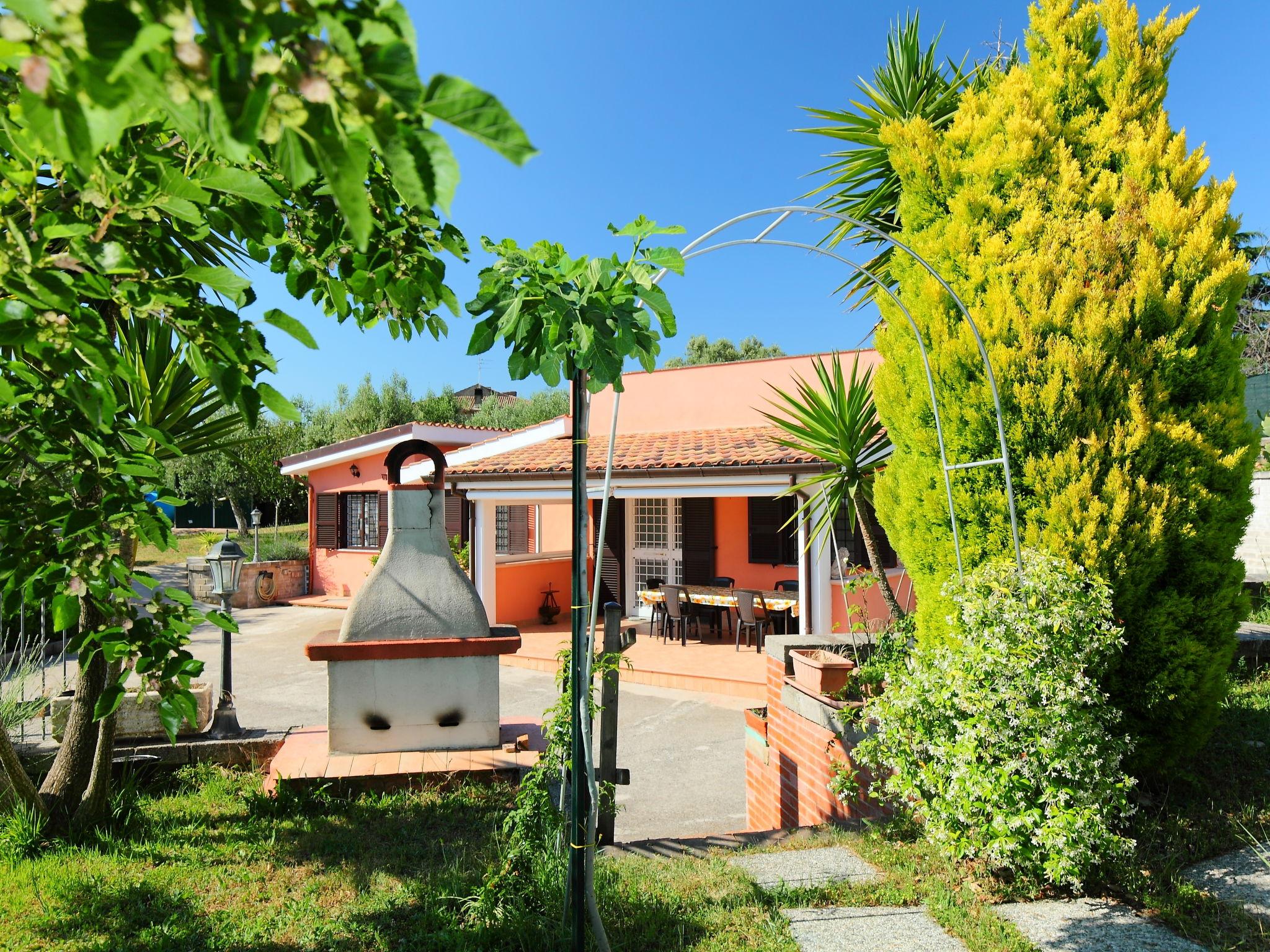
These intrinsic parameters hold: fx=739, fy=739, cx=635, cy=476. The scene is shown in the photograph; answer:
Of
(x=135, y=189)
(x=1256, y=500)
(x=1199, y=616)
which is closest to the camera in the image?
(x=135, y=189)

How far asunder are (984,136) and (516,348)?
3.77 m

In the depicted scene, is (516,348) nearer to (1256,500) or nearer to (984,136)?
(984,136)

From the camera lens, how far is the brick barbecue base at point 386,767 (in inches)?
181

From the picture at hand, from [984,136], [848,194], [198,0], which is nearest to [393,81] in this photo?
[198,0]

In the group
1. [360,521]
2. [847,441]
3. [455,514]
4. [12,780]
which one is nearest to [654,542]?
[455,514]

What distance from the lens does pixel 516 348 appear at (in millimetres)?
2410

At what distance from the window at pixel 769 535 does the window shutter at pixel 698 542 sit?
0.73 m

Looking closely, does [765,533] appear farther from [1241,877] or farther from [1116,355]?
[1241,877]

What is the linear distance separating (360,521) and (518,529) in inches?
159

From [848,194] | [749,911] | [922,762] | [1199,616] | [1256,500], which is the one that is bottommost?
[749,911]

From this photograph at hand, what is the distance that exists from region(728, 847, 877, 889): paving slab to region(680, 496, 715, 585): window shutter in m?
9.56

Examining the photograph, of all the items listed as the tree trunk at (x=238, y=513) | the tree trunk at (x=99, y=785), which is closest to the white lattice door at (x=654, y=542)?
the tree trunk at (x=99, y=785)

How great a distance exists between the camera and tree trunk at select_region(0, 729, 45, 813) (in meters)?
3.75

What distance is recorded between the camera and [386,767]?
15.6ft
